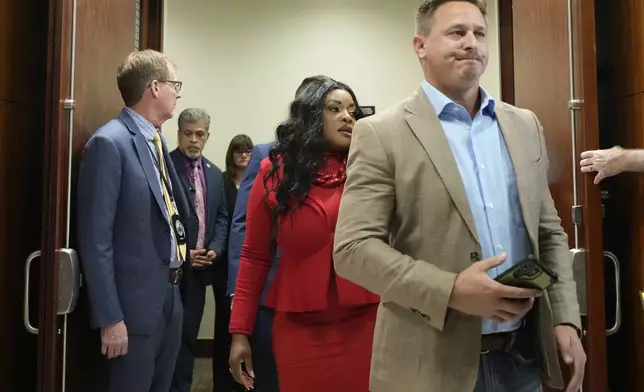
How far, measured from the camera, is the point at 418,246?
40.4 inches

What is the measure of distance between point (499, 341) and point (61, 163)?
1.42 metres

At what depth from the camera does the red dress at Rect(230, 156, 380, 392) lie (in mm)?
1541

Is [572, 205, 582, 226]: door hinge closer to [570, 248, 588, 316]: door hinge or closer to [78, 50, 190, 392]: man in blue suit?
[570, 248, 588, 316]: door hinge

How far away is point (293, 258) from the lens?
1.62 m

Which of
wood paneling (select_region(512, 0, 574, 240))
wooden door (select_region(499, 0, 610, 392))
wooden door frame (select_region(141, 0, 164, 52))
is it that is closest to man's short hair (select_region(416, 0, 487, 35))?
wooden door (select_region(499, 0, 610, 392))

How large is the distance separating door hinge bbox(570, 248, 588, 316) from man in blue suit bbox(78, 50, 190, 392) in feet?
4.34

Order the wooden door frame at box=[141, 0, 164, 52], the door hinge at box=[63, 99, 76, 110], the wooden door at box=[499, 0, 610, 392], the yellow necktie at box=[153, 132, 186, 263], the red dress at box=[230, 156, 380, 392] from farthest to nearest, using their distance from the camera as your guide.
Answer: the wooden door frame at box=[141, 0, 164, 52] < the yellow necktie at box=[153, 132, 186, 263] < the door hinge at box=[63, 99, 76, 110] < the wooden door at box=[499, 0, 610, 392] < the red dress at box=[230, 156, 380, 392]

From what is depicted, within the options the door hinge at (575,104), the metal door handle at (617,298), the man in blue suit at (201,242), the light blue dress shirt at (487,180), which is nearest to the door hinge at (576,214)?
the metal door handle at (617,298)

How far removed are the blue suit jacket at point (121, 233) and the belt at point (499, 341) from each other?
1.21 m

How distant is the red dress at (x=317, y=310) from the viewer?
5.06 feet

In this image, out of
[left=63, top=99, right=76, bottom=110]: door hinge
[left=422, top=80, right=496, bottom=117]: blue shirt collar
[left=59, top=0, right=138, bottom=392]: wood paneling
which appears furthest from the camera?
[left=59, top=0, right=138, bottom=392]: wood paneling

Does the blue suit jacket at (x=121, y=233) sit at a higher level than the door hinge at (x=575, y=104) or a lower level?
lower

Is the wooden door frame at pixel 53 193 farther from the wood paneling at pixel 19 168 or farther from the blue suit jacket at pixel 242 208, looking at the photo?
the blue suit jacket at pixel 242 208

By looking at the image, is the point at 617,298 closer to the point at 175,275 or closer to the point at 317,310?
the point at 317,310
